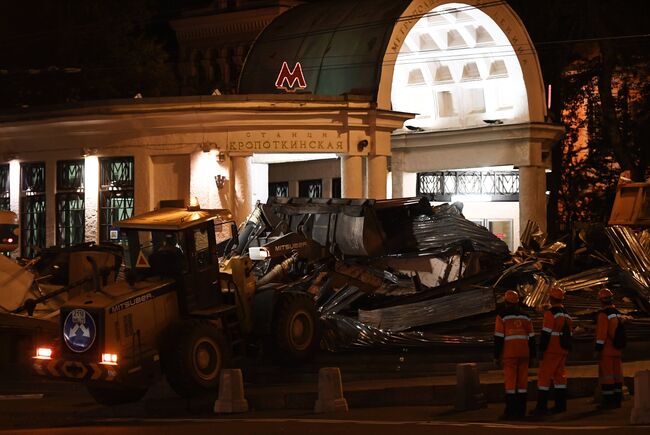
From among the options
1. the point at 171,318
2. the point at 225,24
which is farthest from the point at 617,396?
the point at 225,24

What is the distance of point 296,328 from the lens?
20406 millimetres

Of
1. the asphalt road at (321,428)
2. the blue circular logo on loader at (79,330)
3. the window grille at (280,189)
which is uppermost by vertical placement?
the window grille at (280,189)

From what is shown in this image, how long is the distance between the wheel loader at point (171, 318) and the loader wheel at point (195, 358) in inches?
0.6

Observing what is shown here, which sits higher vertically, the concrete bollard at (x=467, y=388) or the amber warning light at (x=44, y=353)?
the amber warning light at (x=44, y=353)

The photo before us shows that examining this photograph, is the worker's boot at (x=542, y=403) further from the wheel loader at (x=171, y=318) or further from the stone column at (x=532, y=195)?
the stone column at (x=532, y=195)

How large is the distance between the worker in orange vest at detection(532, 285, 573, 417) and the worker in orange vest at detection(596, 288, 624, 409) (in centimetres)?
65

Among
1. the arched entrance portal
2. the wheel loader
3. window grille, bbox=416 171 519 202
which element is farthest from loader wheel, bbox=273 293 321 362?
window grille, bbox=416 171 519 202

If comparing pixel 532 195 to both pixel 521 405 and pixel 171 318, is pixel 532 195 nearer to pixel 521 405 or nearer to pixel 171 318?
pixel 171 318

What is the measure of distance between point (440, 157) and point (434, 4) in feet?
19.2

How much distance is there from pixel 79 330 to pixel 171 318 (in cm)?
154

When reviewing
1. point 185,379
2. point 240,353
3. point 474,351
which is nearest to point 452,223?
point 474,351

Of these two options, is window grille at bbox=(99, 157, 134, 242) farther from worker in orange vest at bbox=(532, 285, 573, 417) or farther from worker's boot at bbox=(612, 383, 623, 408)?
worker's boot at bbox=(612, 383, 623, 408)

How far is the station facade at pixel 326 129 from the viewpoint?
32.5 meters

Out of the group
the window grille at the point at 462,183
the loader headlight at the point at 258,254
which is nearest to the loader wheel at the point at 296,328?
the loader headlight at the point at 258,254
